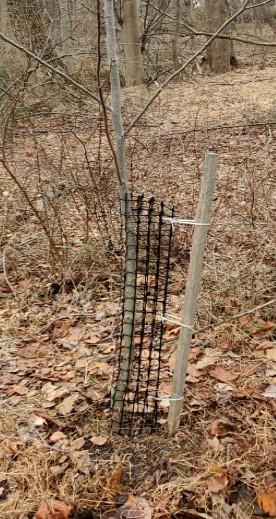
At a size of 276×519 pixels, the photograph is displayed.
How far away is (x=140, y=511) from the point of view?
7.45ft

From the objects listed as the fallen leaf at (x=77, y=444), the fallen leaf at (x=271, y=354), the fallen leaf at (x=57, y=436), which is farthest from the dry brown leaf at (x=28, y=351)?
the fallen leaf at (x=271, y=354)

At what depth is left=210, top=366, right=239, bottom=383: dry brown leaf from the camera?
3.00 m

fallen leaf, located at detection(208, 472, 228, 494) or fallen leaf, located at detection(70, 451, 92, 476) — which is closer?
fallen leaf, located at detection(208, 472, 228, 494)

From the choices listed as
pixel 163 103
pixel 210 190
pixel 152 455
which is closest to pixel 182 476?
pixel 152 455

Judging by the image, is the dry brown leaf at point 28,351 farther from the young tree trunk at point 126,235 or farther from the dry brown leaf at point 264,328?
the dry brown leaf at point 264,328

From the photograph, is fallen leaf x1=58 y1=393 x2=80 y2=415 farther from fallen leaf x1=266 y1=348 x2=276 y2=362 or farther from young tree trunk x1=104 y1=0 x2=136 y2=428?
fallen leaf x1=266 y1=348 x2=276 y2=362

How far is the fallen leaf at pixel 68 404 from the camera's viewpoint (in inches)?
114

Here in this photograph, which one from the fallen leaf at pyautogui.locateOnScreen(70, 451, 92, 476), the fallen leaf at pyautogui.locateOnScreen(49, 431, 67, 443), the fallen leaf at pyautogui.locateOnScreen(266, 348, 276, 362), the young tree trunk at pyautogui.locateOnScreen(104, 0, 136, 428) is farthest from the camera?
the fallen leaf at pyautogui.locateOnScreen(266, 348, 276, 362)

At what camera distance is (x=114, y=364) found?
329 centimetres

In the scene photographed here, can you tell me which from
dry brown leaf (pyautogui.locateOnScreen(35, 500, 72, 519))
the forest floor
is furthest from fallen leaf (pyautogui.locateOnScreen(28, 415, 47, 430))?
dry brown leaf (pyautogui.locateOnScreen(35, 500, 72, 519))

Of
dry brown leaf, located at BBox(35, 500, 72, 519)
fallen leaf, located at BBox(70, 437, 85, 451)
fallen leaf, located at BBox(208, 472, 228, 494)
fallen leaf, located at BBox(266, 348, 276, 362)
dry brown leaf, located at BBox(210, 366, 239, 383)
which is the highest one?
fallen leaf, located at BBox(266, 348, 276, 362)

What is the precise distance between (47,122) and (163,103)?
2.39 m

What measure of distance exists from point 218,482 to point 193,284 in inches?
37.0

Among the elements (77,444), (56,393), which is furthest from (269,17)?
(77,444)
